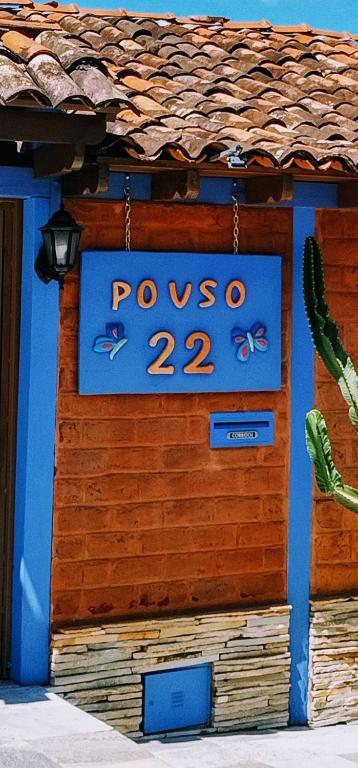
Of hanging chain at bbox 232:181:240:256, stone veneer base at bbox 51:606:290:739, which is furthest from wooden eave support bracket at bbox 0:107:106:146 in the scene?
stone veneer base at bbox 51:606:290:739

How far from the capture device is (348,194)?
8.80 m

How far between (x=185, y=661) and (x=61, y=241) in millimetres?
2906

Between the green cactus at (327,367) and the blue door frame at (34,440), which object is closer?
the blue door frame at (34,440)

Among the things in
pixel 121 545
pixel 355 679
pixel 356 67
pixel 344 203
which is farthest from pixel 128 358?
pixel 356 67

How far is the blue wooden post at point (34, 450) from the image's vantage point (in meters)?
8.07

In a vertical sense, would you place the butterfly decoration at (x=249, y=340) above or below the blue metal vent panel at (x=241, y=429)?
above

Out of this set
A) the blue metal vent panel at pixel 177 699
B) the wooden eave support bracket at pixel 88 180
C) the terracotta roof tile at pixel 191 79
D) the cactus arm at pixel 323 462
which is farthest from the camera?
the blue metal vent panel at pixel 177 699

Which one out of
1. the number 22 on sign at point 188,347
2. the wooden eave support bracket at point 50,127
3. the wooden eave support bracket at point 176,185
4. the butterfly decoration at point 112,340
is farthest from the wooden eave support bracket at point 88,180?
the number 22 on sign at point 188,347

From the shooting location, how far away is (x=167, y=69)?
9.39 meters

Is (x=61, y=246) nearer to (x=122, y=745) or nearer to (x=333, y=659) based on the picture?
(x=122, y=745)

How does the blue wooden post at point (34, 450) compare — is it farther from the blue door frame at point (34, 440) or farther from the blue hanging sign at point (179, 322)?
the blue hanging sign at point (179, 322)

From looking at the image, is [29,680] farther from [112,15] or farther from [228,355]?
[112,15]

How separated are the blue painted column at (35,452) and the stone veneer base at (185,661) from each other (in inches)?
7.1

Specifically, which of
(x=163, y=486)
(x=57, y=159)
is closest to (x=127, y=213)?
(x=57, y=159)
